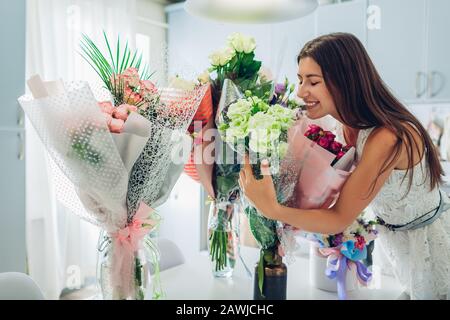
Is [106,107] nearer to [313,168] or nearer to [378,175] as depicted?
[313,168]

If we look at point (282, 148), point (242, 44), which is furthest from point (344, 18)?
point (282, 148)

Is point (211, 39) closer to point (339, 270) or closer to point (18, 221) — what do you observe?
point (18, 221)

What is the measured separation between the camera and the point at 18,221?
7.67 ft

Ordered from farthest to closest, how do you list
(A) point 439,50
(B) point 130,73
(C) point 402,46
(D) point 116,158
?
(C) point 402,46
(A) point 439,50
(B) point 130,73
(D) point 116,158

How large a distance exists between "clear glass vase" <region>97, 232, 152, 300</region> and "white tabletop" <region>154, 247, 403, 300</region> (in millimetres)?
207

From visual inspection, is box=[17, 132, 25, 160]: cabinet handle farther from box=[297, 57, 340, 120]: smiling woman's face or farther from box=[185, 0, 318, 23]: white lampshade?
box=[297, 57, 340, 120]: smiling woman's face

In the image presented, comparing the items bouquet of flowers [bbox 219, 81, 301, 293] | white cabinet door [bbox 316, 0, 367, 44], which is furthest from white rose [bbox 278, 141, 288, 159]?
white cabinet door [bbox 316, 0, 367, 44]

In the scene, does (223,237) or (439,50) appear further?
(439,50)

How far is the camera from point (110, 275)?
89cm

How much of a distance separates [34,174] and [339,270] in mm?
2372

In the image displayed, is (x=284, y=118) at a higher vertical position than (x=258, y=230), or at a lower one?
higher

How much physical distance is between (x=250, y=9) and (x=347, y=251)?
2.35 ft

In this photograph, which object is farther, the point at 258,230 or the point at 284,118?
the point at 258,230

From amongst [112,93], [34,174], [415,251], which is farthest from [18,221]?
[415,251]
